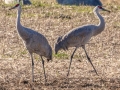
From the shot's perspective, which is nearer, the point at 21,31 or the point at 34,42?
the point at 21,31

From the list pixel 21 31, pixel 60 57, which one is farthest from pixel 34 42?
pixel 60 57

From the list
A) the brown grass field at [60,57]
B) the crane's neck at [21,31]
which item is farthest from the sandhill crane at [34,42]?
the brown grass field at [60,57]

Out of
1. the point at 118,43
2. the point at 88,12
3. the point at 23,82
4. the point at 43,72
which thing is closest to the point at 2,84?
the point at 23,82

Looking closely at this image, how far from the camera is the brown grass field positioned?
7.58m

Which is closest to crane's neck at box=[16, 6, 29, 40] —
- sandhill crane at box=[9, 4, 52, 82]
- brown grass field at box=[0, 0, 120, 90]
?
sandhill crane at box=[9, 4, 52, 82]

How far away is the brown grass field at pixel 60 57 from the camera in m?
7.58

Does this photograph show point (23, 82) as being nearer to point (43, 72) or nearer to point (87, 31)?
point (43, 72)

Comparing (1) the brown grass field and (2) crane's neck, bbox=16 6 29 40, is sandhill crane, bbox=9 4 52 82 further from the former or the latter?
(1) the brown grass field

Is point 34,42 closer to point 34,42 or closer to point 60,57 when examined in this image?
point 34,42

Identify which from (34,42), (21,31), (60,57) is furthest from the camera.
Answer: (60,57)

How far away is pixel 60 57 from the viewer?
9.12m

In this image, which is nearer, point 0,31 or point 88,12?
point 0,31

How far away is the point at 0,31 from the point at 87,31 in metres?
3.27

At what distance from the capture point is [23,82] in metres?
7.57
